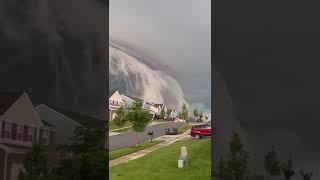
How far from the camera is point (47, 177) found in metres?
4.80

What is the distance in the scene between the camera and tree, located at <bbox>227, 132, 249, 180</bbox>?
4582 millimetres

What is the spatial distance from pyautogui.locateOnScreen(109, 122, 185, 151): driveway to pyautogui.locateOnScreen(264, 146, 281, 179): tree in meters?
4.25

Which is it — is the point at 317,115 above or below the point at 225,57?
below

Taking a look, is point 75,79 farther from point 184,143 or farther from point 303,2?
point 184,143

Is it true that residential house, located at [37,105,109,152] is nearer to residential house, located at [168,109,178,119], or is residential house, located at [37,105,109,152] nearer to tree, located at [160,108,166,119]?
residential house, located at [168,109,178,119]

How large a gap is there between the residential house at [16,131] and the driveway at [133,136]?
3.76 metres

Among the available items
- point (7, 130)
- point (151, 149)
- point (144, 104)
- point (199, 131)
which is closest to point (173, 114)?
point (199, 131)

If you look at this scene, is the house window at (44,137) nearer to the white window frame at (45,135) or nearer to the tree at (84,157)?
the white window frame at (45,135)

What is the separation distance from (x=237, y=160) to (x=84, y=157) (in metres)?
1.84

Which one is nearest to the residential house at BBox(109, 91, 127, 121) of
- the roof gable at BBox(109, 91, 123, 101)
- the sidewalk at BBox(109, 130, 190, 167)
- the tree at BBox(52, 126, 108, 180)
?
the roof gable at BBox(109, 91, 123, 101)

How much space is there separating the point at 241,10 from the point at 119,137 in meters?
4.90

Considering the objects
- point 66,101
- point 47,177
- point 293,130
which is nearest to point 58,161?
point 47,177

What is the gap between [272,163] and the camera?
14.6 ft

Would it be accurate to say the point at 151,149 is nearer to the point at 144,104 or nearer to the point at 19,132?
the point at 144,104
